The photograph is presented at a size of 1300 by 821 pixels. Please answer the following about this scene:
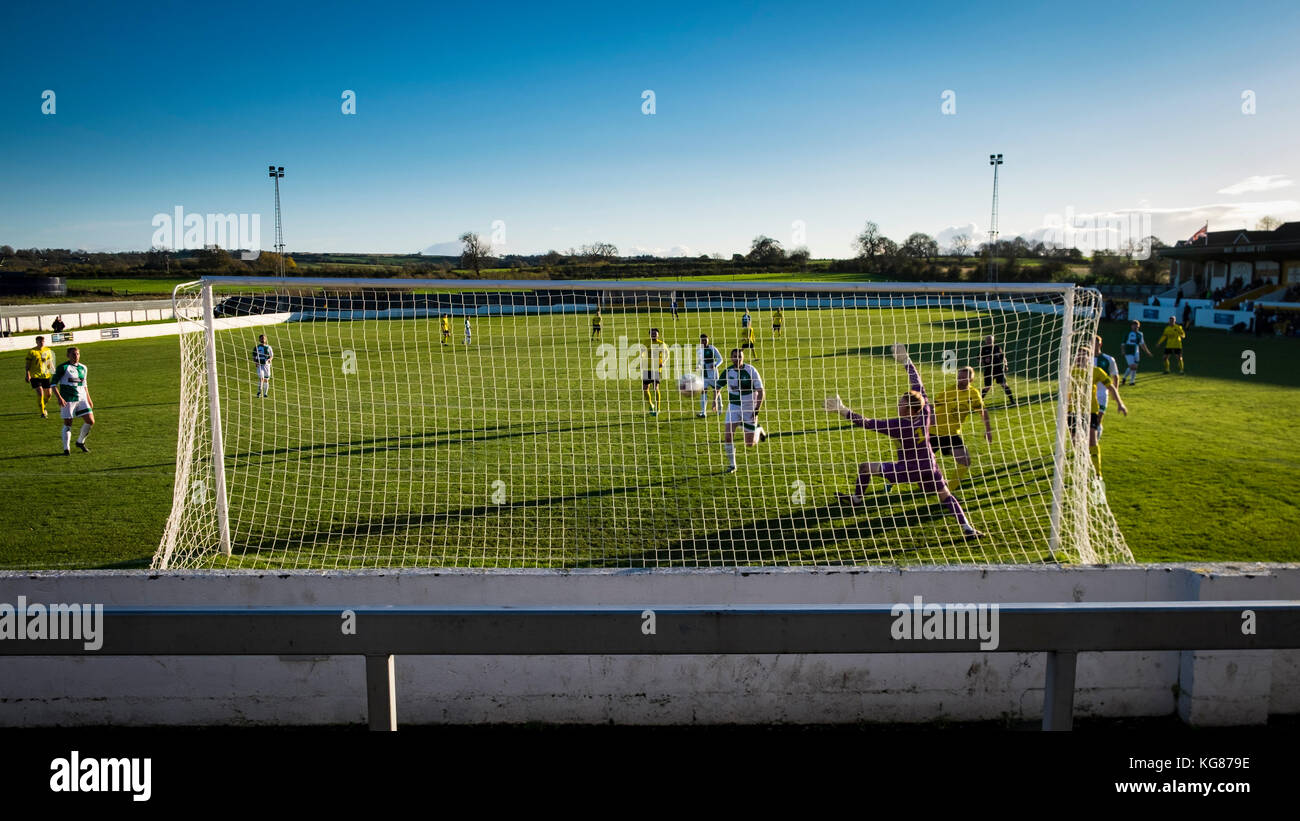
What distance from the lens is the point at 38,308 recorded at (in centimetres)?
4612

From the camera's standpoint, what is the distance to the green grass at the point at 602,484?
848 centimetres

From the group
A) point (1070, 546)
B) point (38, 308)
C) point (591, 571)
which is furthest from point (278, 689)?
point (38, 308)

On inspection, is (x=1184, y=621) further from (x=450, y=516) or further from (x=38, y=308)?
(x=38, y=308)

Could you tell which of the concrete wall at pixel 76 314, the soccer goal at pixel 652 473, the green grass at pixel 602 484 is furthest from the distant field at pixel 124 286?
the soccer goal at pixel 652 473

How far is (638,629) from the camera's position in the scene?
2.00 meters

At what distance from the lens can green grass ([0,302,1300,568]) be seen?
8484 mm

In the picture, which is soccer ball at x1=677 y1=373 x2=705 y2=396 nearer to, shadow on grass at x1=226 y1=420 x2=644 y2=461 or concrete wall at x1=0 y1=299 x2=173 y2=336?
shadow on grass at x1=226 y1=420 x2=644 y2=461

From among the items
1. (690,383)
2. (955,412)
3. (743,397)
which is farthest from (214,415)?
(690,383)

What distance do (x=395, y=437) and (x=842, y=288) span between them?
989cm

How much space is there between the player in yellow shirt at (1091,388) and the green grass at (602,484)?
601 mm

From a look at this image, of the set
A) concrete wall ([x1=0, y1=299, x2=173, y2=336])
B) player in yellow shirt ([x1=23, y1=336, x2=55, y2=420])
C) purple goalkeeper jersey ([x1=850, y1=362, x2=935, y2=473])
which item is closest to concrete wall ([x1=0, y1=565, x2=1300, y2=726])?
purple goalkeeper jersey ([x1=850, y1=362, x2=935, y2=473])

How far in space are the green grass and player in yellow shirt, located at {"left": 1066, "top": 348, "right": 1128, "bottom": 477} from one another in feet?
1.97

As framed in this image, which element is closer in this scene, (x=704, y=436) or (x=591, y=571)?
(x=591, y=571)

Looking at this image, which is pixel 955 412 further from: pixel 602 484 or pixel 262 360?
pixel 262 360
